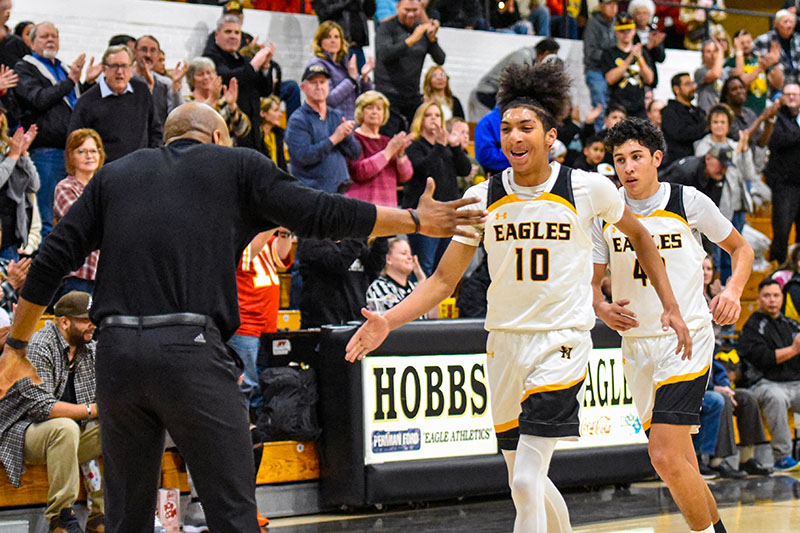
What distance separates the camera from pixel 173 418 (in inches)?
150

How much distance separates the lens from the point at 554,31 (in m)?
16.1

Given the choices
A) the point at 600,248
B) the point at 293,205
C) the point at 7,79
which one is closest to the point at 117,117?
the point at 7,79

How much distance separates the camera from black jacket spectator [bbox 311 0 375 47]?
11945mm

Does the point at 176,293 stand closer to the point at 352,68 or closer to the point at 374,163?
the point at 374,163

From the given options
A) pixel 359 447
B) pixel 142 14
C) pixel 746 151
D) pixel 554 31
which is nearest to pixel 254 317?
pixel 359 447

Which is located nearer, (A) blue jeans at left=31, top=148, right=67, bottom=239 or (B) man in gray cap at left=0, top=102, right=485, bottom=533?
(B) man in gray cap at left=0, top=102, right=485, bottom=533

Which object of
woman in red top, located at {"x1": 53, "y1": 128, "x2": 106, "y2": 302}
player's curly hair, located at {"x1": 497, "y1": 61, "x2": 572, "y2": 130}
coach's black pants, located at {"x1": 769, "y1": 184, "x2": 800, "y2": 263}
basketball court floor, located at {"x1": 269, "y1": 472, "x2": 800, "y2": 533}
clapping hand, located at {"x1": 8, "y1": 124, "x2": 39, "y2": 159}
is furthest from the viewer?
coach's black pants, located at {"x1": 769, "y1": 184, "x2": 800, "y2": 263}

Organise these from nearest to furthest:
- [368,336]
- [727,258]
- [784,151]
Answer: [368,336] < [727,258] < [784,151]

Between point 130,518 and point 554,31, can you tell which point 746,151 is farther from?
point 130,518

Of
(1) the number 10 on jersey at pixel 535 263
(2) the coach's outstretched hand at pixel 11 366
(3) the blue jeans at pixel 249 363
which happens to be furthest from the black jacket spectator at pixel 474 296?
(2) the coach's outstretched hand at pixel 11 366

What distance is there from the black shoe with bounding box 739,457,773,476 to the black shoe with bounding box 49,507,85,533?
251 inches

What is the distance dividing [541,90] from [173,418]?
253 centimetres

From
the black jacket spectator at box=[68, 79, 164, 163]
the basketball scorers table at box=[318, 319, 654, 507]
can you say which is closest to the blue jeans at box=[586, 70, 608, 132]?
the basketball scorers table at box=[318, 319, 654, 507]

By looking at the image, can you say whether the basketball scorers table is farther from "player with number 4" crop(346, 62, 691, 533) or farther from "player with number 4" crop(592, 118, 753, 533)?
"player with number 4" crop(346, 62, 691, 533)
